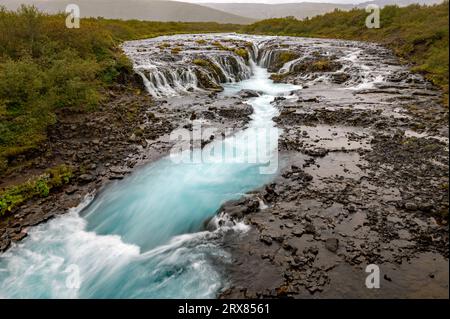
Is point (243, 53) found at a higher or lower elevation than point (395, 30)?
lower

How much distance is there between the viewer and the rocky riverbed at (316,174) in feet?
24.1

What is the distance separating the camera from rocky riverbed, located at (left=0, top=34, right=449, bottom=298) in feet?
24.1

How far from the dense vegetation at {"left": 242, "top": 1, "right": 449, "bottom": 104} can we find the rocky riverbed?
5255mm

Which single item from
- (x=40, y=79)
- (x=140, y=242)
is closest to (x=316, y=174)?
(x=140, y=242)

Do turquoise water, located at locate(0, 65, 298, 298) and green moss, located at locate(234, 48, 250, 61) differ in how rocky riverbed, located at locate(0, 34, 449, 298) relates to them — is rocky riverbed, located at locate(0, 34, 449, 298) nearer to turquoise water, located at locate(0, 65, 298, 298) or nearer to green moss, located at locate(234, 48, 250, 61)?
turquoise water, located at locate(0, 65, 298, 298)

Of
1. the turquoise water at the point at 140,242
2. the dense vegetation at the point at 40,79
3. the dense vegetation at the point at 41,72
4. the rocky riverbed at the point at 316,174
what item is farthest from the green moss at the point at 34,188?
the dense vegetation at the point at 41,72

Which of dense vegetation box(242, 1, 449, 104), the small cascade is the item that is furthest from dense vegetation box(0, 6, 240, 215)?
dense vegetation box(242, 1, 449, 104)

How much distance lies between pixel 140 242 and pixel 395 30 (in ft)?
155

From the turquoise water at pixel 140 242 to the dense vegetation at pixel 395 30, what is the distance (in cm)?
1783

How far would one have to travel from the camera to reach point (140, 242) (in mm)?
9367

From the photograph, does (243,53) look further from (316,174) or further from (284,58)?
(316,174)

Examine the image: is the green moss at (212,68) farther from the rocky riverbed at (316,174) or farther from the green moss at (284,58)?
the green moss at (284,58)

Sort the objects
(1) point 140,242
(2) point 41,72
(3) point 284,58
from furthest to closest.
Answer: (3) point 284,58, (2) point 41,72, (1) point 140,242
